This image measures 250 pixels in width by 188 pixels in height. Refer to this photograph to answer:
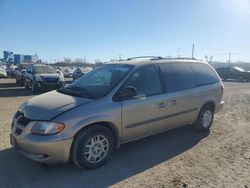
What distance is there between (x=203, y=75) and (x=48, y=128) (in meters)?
4.08

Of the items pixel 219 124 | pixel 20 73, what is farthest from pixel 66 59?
pixel 219 124

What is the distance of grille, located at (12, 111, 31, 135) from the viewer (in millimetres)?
4082

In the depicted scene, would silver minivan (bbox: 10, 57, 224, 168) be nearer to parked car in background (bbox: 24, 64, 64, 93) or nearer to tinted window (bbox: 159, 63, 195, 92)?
tinted window (bbox: 159, 63, 195, 92)

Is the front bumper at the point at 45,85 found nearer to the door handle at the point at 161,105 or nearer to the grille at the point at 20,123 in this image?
the grille at the point at 20,123

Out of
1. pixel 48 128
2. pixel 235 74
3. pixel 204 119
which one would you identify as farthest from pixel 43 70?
pixel 235 74

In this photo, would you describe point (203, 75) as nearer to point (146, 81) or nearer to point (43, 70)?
point (146, 81)

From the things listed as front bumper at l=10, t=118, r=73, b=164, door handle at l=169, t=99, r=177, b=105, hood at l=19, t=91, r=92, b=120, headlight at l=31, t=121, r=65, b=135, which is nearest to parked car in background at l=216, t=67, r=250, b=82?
door handle at l=169, t=99, r=177, b=105

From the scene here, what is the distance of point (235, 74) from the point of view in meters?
30.3

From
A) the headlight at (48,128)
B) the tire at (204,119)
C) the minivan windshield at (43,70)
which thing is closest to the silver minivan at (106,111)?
the headlight at (48,128)

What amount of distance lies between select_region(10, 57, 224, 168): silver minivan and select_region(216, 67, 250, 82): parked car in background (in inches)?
1024

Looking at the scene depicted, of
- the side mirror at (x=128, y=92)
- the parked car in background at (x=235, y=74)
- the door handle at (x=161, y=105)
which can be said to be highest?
the side mirror at (x=128, y=92)

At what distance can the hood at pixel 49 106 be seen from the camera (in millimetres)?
3998

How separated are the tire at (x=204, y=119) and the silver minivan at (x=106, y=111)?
0.19 meters

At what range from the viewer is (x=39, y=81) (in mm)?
14461
